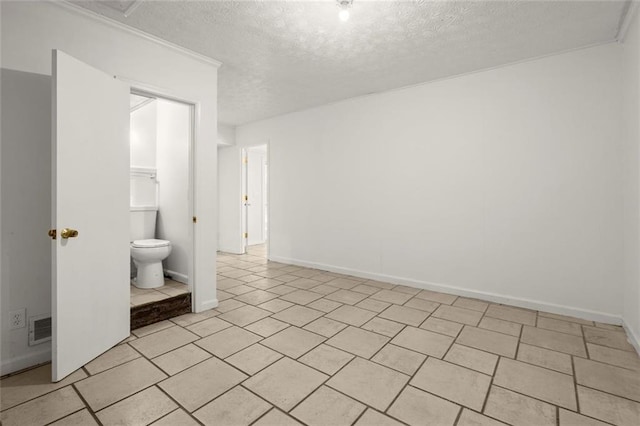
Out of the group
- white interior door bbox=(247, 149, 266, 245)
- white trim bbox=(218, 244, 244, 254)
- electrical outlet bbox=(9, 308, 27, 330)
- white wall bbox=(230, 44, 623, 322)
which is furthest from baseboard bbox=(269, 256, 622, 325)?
electrical outlet bbox=(9, 308, 27, 330)

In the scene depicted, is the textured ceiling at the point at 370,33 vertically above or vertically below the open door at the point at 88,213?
above

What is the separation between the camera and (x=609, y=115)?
2.72 meters

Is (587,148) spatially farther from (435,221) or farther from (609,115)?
(435,221)

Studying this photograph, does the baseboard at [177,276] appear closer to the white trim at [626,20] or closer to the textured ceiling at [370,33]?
the textured ceiling at [370,33]

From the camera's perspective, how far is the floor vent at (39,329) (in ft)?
6.76

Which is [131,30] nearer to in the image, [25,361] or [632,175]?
[25,361]

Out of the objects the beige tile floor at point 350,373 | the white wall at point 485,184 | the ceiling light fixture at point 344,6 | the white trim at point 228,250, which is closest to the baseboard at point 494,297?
the white wall at point 485,184

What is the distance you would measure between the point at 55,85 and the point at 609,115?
434 centimetres

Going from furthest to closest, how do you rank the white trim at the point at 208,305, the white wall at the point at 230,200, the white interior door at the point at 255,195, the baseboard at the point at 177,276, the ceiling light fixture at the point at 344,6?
the white interior door at the point at 255,195
the white wall at the point at 230,200
the baseboard at the point at 177,276
the white trim at the point at 208,305
the ceiling light fixture at the point at 344,6

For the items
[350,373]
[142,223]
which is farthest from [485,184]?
[142,223]

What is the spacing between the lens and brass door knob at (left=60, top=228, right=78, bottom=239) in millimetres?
1868

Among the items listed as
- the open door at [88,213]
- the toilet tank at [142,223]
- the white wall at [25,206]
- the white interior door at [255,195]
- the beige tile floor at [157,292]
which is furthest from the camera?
the white interior door at [255,195]

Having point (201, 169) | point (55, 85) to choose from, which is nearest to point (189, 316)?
point (201, 169)

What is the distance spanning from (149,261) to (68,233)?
1.29 m
